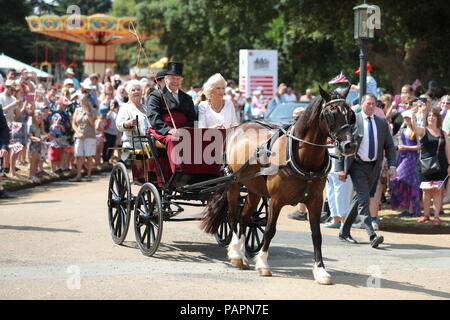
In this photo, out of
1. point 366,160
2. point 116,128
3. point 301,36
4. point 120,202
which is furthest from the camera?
point 301,36

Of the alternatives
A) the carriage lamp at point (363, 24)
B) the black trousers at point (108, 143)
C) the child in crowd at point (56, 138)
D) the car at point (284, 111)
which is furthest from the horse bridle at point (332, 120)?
the black trousers at point (108, 143)

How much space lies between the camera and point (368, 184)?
11062 millimetres

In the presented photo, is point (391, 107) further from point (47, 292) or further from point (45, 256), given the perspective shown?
point (47, 292)

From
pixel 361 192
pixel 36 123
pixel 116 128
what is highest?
pixel 36 123

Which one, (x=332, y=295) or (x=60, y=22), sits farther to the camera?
(x=60, y=22)

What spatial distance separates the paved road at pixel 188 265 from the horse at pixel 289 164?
408 millimetres

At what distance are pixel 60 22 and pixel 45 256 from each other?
104 ft

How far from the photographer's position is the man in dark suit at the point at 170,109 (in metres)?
9.39

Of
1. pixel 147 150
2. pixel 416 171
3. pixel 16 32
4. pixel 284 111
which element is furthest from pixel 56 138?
pixel 16 32

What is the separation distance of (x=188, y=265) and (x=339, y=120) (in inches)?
98.6

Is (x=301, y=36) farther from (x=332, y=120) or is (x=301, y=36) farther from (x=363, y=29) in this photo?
(x=332, y=120)

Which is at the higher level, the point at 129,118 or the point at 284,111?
the point at 284,111

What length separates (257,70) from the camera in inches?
1167

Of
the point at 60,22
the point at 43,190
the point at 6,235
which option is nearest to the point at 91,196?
the point at 43,190
